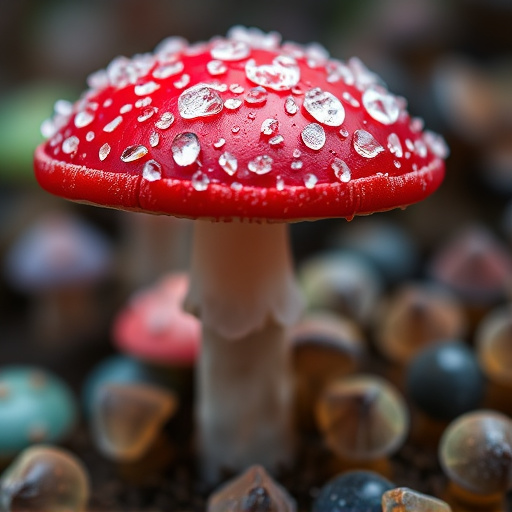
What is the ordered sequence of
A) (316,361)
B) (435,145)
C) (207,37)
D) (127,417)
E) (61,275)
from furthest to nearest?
(207,37) → (61,275) → (316,361) → (127,417) → (435,145)

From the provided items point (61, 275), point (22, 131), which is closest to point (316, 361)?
point (61, 275)

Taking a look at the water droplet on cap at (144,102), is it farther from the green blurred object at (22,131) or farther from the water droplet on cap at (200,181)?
the green blurred object at (22,131)

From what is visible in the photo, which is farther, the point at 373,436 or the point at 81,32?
the point at 81,32

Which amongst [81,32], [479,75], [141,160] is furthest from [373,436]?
[81,32]

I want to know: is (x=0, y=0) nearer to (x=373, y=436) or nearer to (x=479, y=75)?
(x=479, y=75)

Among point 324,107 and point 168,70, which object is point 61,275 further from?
point 324,107

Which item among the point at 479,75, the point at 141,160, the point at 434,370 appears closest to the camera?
the point at 141,160
